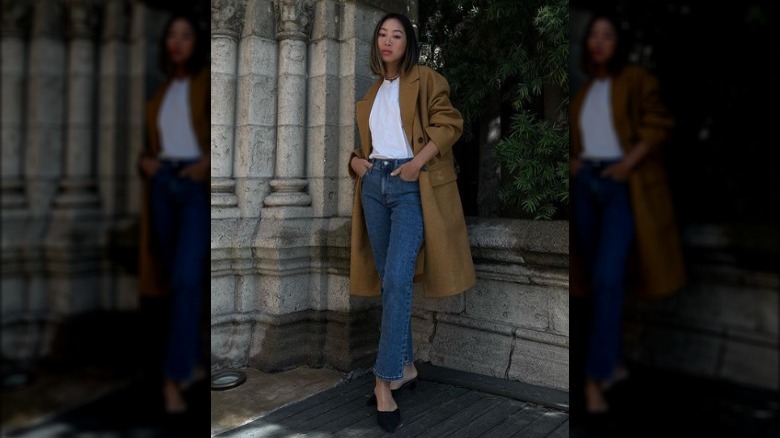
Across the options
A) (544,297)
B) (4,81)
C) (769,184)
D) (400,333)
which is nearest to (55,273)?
(4,81)

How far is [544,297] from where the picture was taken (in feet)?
9.88

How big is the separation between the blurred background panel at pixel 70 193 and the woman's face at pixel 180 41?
0.01 metres

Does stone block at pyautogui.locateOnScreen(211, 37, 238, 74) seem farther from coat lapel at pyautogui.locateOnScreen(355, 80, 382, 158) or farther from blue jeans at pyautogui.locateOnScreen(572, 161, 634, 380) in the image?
blue jeans at pyautogui.locateOnScreen(572, 161, 634, 380)

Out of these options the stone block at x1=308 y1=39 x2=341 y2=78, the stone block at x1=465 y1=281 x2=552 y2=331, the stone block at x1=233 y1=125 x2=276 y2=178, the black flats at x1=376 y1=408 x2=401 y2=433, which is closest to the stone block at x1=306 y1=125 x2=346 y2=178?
the stone block at x1=233 y1=125 x2=276 y2=178

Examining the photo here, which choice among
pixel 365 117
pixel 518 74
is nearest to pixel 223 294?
pixel 365 117

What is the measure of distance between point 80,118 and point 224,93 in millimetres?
2932

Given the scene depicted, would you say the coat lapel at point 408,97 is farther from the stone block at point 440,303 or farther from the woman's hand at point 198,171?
the woman's hand at point 198,171

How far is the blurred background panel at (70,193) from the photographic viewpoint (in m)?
0.55

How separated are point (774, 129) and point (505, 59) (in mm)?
3075

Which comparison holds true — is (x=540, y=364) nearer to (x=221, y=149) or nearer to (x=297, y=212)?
(x=297, y=212)

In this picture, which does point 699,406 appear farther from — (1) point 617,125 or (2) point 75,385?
(2) point 75,385

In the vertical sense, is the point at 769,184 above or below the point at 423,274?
above

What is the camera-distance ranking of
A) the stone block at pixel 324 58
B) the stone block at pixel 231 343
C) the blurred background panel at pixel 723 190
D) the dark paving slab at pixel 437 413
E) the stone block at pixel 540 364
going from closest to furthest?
the blurred background panel at pixel 723 190
the dark paving slab at pixel 437 413
the stone block at pixel 540 364
the stone block at pixel 231 343
the stone block at pixel 324 58

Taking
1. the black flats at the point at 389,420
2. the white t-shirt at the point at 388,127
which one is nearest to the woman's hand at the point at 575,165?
the white t-shirt at the point at 388,127
